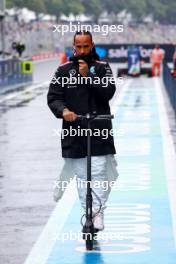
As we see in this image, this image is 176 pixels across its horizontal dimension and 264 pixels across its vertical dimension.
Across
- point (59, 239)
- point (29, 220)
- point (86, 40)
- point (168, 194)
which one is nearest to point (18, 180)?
point (168, 194)

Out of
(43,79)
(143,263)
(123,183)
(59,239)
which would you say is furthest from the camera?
(43,79)

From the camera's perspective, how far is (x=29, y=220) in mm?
11398

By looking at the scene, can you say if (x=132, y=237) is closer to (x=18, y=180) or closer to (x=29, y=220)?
(x=29, y=220)

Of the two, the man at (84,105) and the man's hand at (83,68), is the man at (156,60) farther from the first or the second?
the man's hand at (83,68)

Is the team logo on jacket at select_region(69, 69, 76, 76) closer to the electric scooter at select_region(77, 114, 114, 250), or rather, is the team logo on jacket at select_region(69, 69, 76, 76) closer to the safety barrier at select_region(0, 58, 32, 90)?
the electric scooter at select_region(77, 114, 114, 250)

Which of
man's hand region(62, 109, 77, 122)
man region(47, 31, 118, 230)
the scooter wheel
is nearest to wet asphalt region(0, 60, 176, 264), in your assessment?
the scooter wheel

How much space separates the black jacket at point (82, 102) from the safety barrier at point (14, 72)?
32.7m

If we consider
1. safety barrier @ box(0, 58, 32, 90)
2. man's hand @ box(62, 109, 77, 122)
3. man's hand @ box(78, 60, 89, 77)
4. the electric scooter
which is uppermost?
safety barrier @ box(0, 58, 32, 90)

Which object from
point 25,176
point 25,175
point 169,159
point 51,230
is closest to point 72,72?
point 51,230

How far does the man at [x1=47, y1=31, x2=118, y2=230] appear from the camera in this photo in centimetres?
934

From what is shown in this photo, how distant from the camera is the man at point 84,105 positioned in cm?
934

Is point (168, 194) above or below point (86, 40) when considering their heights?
below

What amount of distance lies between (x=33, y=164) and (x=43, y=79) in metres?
37.2

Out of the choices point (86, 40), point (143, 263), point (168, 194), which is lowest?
point (143, 263)
